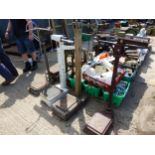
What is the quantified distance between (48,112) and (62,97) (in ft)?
0.96

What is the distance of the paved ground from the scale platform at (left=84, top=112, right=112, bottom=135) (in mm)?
130

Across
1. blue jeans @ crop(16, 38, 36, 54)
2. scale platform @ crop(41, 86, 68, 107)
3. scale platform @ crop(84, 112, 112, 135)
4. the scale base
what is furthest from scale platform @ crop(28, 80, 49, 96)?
scale platform @ crop(84, 112, 112, 135)

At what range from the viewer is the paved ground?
211cm

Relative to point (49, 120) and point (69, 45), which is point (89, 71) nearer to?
point (69, 45)

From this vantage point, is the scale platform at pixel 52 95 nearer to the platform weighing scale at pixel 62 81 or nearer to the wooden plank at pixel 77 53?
the platform weighing scale at pixel 62 81

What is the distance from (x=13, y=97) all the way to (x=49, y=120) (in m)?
0.85

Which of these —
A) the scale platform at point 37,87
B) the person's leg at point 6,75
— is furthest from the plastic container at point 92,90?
the person's leg at point 6,75

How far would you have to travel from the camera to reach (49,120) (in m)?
2.24

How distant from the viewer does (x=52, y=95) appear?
8.14 ft

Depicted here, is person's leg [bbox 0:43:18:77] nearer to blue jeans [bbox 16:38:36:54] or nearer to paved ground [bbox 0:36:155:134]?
paved ground [bbox 0:36:155:134]

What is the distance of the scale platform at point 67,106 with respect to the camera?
2.20m

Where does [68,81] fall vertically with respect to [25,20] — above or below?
below

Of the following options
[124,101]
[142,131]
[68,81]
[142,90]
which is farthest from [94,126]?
[142,90]

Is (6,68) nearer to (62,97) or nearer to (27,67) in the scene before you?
(27,67)
